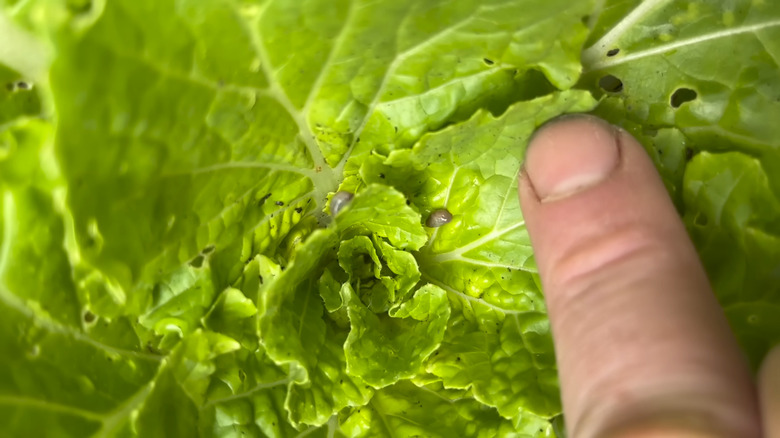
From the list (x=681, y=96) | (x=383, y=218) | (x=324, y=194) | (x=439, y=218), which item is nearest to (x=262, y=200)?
(x=324, y=194)

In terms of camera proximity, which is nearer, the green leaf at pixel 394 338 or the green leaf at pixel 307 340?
the green leaf at pixel 307 340

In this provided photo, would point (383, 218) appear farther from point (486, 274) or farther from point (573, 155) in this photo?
point (573, 155)

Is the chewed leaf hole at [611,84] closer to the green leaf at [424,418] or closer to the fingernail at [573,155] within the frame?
the fingernail at [573,155]

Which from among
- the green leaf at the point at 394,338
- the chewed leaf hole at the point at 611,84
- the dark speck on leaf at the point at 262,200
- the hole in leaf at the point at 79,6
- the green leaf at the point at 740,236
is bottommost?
the green leaf at the point at 394,338

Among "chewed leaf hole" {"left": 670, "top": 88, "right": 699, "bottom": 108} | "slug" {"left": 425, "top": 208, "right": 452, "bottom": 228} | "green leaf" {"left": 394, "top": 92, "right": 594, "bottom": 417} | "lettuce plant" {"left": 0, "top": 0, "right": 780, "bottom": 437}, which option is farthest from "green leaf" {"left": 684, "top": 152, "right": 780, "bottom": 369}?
"slug" {"left": 425, "top": 208, "right": 452, "bottom": 228}

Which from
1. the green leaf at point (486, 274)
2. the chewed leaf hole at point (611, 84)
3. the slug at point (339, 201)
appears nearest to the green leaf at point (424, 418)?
the green leaf at point (486, 274)

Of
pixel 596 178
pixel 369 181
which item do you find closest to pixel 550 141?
pixel 596 178

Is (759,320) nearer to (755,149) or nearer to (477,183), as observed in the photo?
(755,149)
